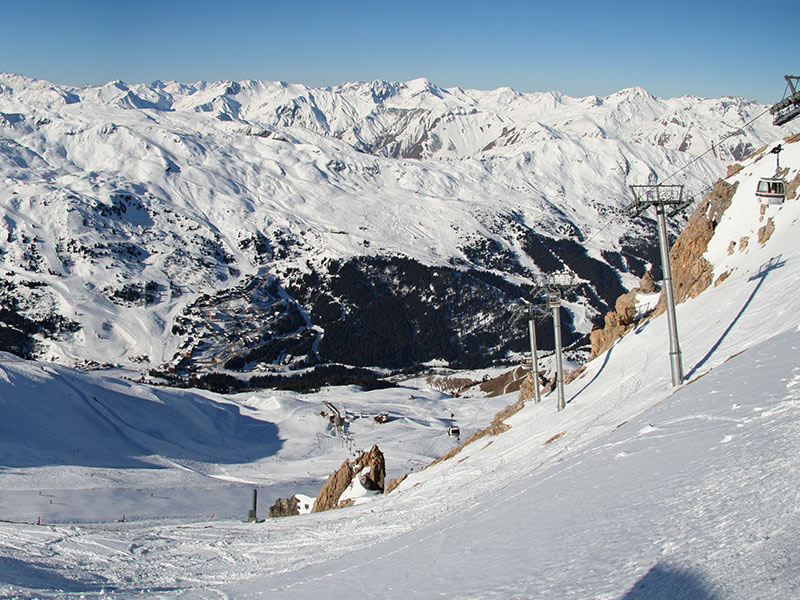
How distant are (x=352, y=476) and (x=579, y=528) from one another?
2886cm

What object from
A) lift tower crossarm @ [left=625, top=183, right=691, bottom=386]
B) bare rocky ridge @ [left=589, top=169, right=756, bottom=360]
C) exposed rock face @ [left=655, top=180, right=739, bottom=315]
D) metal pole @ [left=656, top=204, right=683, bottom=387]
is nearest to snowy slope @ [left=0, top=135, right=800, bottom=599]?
metal pole @ [left=656, top=204, right=683, bottom=387]

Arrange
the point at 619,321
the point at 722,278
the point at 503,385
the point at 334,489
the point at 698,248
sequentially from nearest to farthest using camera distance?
the point at 334,489, the point at 722,278, the point at 698,248, the point at 619,321, the point at 503,385

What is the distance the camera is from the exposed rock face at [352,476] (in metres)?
35.9

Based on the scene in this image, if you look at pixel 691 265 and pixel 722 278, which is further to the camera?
pixel 691 265

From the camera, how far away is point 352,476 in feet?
122

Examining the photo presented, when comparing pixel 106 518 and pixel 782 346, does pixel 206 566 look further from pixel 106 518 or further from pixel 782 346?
pixel 106 518

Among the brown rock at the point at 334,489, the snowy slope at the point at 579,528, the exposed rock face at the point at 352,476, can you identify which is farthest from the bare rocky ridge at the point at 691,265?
the brown rock at the point at 334,489

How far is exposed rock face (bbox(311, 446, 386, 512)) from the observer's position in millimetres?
35906

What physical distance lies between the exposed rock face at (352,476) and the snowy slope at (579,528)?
764cm

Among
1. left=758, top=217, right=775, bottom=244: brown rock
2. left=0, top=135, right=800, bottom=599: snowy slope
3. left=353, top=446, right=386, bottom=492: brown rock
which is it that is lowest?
left=353, top=446, right=386, bottom=492: brown rock

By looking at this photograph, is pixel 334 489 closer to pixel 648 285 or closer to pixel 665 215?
pixel 665 215

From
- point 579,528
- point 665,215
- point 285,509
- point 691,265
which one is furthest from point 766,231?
point 579,528

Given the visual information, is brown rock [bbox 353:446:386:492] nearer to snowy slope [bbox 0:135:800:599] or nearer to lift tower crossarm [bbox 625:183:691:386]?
snowy slope [bbox 0:135:800:599]

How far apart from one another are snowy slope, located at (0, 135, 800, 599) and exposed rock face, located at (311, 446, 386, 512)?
25.1ft
